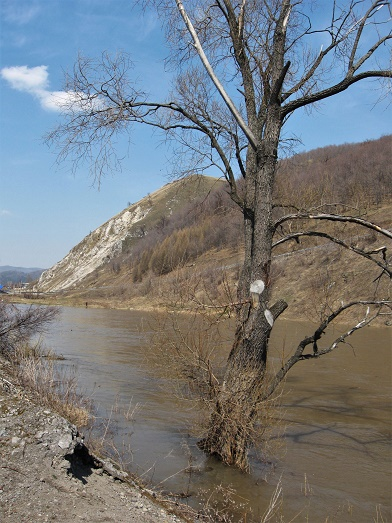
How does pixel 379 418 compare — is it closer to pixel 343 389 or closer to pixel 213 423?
pixel 343 389

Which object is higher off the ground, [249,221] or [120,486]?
[249,221]

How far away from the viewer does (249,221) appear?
7.79m

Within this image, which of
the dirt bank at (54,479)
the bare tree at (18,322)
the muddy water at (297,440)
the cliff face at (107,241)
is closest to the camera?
the dirt bank at (54,479)

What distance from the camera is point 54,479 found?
4.34 m

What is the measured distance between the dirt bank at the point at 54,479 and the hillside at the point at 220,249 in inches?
105

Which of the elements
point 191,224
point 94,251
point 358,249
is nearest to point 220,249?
point 358,249

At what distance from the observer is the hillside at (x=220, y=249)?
7.88 meters

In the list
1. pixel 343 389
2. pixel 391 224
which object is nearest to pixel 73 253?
pixel 391 224

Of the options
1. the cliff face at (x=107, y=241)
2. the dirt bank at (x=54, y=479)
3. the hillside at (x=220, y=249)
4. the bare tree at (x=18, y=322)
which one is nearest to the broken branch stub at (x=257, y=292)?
the hillside at (x=220, y=249)

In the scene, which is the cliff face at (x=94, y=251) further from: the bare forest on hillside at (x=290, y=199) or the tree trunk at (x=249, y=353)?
the tree trunk at (x=249, y=353)

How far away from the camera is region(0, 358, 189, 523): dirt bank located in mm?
3990

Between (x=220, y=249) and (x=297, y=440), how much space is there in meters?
25.9

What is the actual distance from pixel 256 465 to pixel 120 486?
10.6 feet

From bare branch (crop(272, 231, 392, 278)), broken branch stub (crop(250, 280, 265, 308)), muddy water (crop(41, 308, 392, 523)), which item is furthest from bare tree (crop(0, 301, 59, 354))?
bare branch (crop(272, 231, 392, 278))
